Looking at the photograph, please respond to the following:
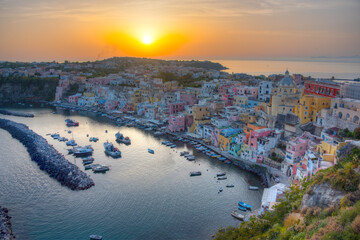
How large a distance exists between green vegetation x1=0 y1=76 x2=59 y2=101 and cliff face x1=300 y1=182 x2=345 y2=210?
147 feet

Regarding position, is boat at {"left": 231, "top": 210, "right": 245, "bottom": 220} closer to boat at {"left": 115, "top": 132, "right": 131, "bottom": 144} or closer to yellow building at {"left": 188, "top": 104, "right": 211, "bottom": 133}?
yellow building at {"left": 188, "top": 104, "right": 211, "bottom": 133}

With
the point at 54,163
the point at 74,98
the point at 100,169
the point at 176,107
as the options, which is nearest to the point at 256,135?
the point at 100,169

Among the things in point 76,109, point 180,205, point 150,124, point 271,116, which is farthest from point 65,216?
point 76,109

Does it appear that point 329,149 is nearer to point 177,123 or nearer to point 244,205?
point 244,205

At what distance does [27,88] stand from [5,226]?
4194 centimetres

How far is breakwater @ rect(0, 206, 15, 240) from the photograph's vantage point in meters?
10.4

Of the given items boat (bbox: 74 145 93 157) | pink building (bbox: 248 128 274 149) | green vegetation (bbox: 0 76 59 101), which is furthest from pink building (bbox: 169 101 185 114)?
green vegetation (bbox: 0 76 59 101)

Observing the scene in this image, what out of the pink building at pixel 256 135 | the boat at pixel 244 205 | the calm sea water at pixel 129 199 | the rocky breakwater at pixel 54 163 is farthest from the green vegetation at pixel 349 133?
the rocky breakwater at pixel 54 163

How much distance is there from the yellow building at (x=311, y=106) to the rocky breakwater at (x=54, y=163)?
1326 cm

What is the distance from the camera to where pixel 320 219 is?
644cm

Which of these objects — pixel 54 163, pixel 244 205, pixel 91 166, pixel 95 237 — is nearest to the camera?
pixel 95 237

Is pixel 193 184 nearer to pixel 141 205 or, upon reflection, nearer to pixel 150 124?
pixel 141 205

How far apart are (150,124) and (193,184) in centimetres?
1311

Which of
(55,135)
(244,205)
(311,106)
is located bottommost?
(244,205)
